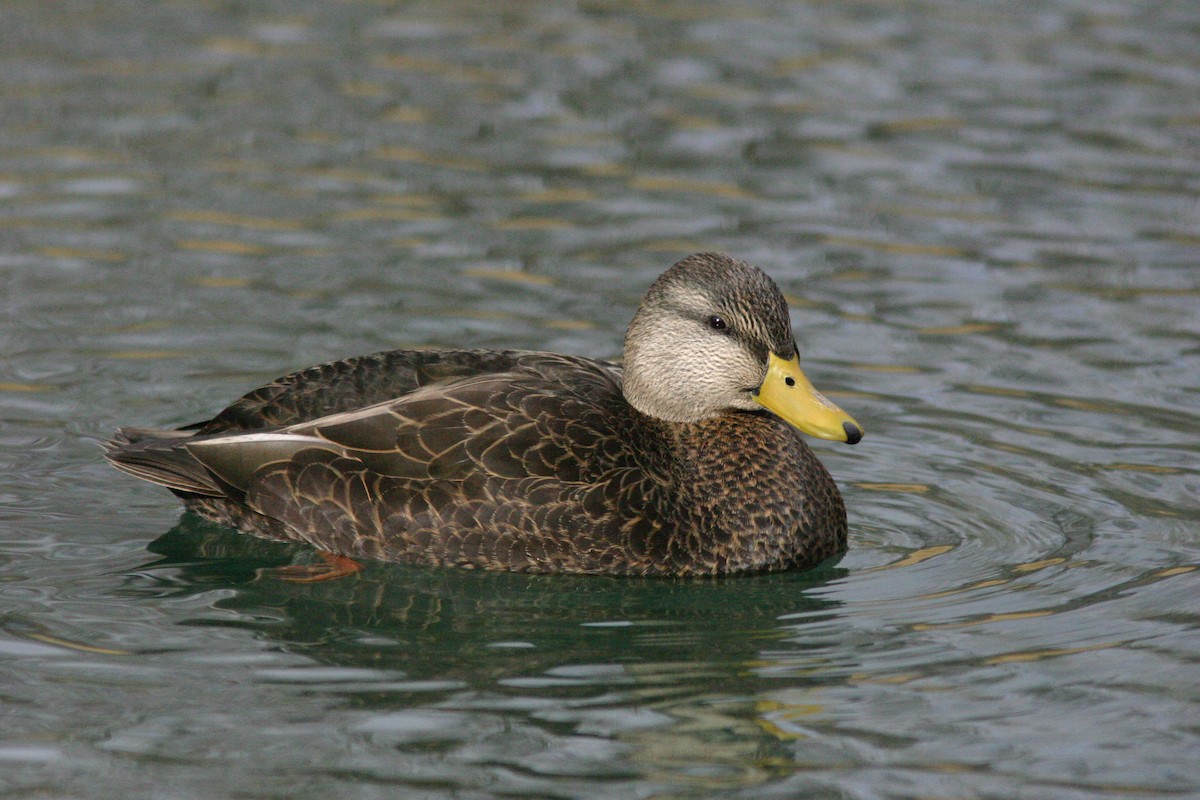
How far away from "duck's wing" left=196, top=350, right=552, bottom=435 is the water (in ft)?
1.84

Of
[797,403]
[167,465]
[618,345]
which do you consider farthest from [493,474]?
[618,345]

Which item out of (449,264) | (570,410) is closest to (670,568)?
(570,410)

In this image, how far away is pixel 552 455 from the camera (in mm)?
7797

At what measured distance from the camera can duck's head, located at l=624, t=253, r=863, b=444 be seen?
797cm

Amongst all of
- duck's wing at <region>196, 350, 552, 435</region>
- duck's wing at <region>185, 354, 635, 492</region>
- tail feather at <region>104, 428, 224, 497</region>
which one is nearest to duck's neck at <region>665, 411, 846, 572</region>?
duck's wing at <region>185, 354, 635, 492</region>

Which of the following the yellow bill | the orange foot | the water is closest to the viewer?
the water

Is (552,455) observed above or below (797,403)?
below

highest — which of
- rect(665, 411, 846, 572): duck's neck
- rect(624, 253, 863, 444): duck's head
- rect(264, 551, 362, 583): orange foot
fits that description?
rect(624, 253, 863, 444): duck's head

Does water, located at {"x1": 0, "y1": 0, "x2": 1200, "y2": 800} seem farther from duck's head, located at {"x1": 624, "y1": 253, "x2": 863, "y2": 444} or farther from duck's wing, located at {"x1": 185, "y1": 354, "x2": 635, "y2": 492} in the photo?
duck's head, located at {"x1": 624, "y1": 253, "x2": 863, "y2": 444}

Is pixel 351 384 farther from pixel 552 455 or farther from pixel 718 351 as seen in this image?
pixel 718 351

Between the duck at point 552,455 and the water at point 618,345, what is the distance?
176mm

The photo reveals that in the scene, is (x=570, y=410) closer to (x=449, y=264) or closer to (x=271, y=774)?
(x=271, y=774)

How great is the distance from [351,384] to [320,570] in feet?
2.75

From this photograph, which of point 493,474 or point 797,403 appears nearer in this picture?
point 493,474
